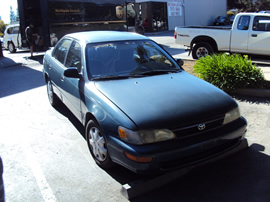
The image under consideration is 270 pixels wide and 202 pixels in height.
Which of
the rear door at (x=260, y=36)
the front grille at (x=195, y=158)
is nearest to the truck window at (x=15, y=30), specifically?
the rear door at (x=260, y=36)

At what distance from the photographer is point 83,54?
4.27 meters

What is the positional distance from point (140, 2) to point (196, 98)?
29.0 metres

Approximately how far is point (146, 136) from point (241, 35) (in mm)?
8090

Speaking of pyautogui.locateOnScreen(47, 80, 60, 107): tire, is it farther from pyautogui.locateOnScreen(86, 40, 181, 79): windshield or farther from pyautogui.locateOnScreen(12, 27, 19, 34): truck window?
pyautogui.locateOnScreen(12, 27, 19, 34): truck window

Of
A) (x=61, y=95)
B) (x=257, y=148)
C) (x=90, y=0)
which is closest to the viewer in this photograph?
(x=257, y=148)

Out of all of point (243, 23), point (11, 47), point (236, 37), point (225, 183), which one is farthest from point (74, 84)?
point (11, 47)

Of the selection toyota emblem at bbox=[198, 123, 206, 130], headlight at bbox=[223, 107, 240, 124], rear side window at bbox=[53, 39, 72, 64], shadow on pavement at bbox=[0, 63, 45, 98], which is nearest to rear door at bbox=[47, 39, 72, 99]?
rear side window at bbox=[53, 39, 72, 64]

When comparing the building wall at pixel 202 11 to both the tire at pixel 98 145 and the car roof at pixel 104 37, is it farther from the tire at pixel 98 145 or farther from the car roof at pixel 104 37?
the tire at pixel 98 145

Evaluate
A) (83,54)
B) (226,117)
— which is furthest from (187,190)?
(83,54)

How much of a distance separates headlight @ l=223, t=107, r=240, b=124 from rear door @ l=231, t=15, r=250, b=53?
22.9 feet

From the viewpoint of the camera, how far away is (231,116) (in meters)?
3.40

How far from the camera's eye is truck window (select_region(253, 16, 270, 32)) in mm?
9247

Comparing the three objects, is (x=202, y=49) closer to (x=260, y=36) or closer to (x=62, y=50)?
(x=260, y=36)

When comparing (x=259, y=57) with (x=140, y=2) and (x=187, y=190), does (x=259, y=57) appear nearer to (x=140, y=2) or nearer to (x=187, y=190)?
(x=187, y=190)
